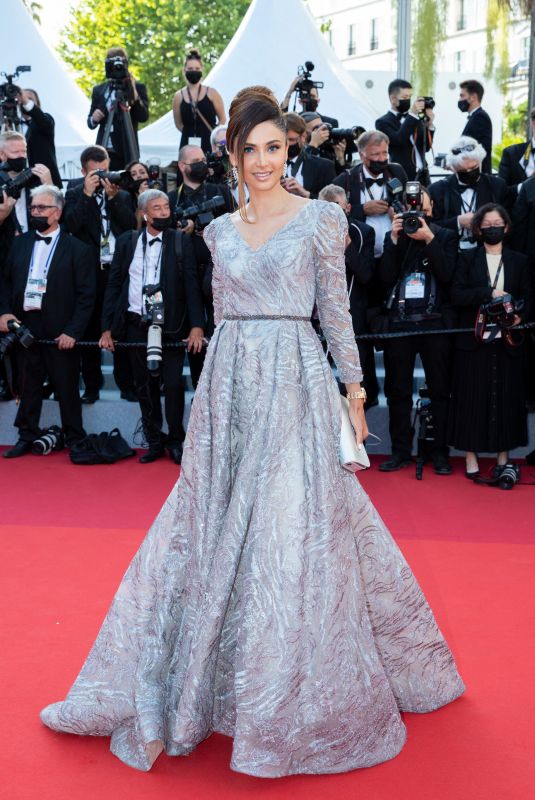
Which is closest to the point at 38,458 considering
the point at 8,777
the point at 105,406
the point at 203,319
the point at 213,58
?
the point at 105,406

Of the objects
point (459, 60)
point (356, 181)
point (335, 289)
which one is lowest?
point (335, 289)

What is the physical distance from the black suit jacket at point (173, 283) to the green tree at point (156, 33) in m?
28.3

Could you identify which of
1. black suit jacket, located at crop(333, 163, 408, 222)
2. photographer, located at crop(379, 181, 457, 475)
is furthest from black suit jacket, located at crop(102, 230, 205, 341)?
photographer, located at crop(379, 181, 457, 475)

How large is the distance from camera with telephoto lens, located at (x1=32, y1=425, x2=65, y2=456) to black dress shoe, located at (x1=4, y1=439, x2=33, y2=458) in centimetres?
5

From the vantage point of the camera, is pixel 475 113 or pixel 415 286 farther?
pixel 475 113

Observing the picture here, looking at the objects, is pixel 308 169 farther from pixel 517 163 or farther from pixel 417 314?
pixel 517 163

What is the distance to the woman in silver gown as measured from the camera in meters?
2.88

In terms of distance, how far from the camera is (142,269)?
7184mm

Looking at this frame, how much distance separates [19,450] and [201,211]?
6.89 ft

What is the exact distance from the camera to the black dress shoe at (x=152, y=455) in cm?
723

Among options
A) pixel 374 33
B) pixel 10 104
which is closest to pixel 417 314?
pixel 10 104

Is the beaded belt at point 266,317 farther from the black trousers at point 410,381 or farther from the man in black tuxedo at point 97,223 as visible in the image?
the man in black tuxedo at point 97,223

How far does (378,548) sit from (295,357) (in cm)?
64

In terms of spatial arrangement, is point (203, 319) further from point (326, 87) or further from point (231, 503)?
point (326, 87)
